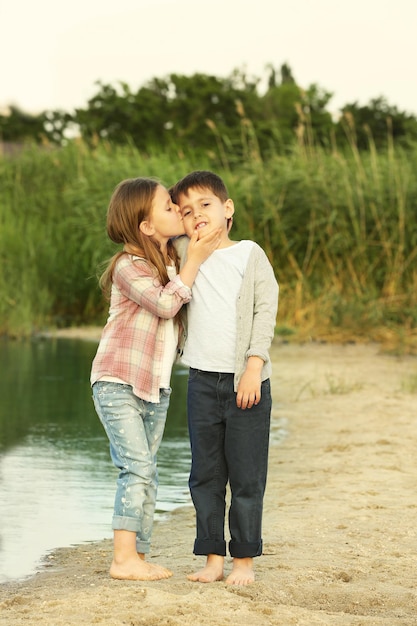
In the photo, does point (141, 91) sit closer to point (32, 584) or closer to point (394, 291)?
point (394, 291)

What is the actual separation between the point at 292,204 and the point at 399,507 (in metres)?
9.05

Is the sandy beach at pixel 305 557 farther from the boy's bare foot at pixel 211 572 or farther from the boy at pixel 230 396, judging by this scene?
the boy at pixel 230 396

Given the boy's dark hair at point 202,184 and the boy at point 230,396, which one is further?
the boy's dark hair at point 202,184

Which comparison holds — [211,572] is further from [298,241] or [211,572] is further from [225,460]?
[298,241]

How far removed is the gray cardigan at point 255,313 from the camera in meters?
3.86

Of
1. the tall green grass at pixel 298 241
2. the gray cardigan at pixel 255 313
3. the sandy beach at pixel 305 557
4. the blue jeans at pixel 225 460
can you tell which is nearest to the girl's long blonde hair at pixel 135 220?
the gray cardigan at pixel 255 313

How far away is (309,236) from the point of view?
1384 centimetres

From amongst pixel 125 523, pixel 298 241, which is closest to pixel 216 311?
pixel 125 523

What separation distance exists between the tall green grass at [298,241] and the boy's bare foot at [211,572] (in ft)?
27.7

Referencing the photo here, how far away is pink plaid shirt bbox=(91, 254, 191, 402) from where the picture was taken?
3943mm

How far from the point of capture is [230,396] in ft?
12.7

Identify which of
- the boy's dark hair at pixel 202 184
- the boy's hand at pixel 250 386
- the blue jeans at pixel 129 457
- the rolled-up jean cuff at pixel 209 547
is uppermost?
the boy's dark hair at pixel 202 184

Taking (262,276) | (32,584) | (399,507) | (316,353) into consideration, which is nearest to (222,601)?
(32,584)

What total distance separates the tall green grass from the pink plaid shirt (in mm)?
8366
